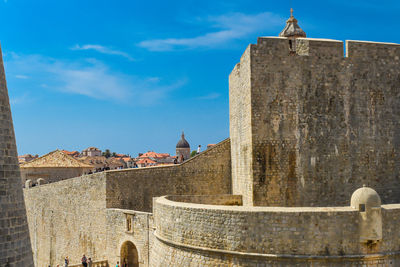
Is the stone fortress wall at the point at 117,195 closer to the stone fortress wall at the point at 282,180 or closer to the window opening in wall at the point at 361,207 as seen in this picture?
the stone fortress wall at the point at 282,180

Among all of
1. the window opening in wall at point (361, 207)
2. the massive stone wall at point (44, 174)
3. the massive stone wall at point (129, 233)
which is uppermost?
the massive stone wall at point (44, 174)

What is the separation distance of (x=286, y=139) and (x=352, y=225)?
498 cm

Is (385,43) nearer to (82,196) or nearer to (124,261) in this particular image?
(124,261)

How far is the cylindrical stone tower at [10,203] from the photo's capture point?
24.4 ft

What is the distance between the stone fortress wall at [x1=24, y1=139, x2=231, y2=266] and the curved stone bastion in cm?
577

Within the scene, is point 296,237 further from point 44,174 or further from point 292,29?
point 44,174

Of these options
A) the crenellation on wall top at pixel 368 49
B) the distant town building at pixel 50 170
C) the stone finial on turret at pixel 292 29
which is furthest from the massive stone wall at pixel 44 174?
the crenellation on wall top at pixel 368 49

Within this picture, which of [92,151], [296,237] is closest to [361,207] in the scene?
[296,237]

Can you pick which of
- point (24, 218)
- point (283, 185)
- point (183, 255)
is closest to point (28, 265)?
point (24, 218)

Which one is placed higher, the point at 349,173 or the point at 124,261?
the point at 349,173

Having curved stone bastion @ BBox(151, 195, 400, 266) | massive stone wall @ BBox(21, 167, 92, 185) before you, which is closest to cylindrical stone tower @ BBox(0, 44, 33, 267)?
curved stone bastion @ BBox(151, 195, 400, 266)

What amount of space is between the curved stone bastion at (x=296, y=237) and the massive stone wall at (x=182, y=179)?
8.17m

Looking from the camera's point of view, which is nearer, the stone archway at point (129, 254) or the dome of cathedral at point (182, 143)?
the stone archway at point (129, 254)

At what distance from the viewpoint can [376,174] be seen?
49.5ft
